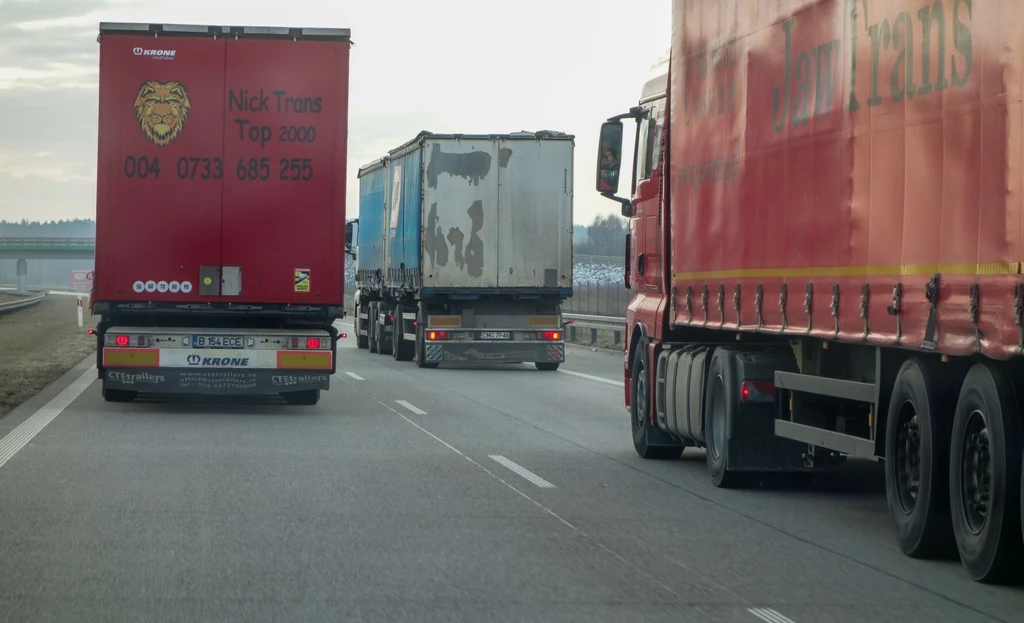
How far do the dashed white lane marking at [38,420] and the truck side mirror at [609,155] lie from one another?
563 centimetres

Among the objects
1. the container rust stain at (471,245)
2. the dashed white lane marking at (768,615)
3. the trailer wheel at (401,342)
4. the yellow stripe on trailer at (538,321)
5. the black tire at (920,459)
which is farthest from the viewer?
the trailer wheel at (401,342)

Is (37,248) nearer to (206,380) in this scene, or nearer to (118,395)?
(118,395)

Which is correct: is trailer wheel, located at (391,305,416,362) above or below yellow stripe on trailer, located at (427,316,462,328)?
below

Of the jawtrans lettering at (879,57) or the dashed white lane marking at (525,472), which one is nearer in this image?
the jawtrans lettering at (879,57)

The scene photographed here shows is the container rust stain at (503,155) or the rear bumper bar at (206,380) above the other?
the container rust stain at (503,155)

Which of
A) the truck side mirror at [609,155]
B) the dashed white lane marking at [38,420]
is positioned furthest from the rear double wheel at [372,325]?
the truck side mirror at [609,155]

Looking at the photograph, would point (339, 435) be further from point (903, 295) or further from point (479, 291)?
point (479, 291)

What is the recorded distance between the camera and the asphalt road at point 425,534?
22.4ft

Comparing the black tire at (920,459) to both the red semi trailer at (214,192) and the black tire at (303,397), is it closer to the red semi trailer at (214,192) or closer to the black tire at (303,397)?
the red semi trailer at (214,192)

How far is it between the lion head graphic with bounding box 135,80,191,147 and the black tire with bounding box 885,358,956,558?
33.9ft

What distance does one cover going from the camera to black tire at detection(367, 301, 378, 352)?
112 ft

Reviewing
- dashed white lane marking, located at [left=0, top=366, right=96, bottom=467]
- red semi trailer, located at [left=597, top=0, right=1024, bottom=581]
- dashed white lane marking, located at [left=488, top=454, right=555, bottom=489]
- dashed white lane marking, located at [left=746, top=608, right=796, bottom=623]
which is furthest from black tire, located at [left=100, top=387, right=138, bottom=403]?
dashed white lane marking, located at [left=746, top=608, right=796, bottom=623]

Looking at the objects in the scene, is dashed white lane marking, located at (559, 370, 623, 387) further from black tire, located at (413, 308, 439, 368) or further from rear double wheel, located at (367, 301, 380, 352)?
rear double wheel, located at (367, 301, 380, 352)

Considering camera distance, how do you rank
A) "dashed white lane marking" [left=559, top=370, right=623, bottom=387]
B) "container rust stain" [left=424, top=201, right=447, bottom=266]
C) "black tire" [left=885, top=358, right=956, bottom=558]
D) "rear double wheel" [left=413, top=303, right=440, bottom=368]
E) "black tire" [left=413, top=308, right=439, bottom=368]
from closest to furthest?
"black tire" [left=885, top=358, right=956, bottom=558], "dashed white lane marking" [left=559, top=370, right=623, bottom=387], "container rust stain" [left=424, top=201, right=447, bottom=266], "rear double wheel" [left=413, top=303, right=440, bottom=368], "black tire" [left=413, top=308, right=439, bottom=368]
